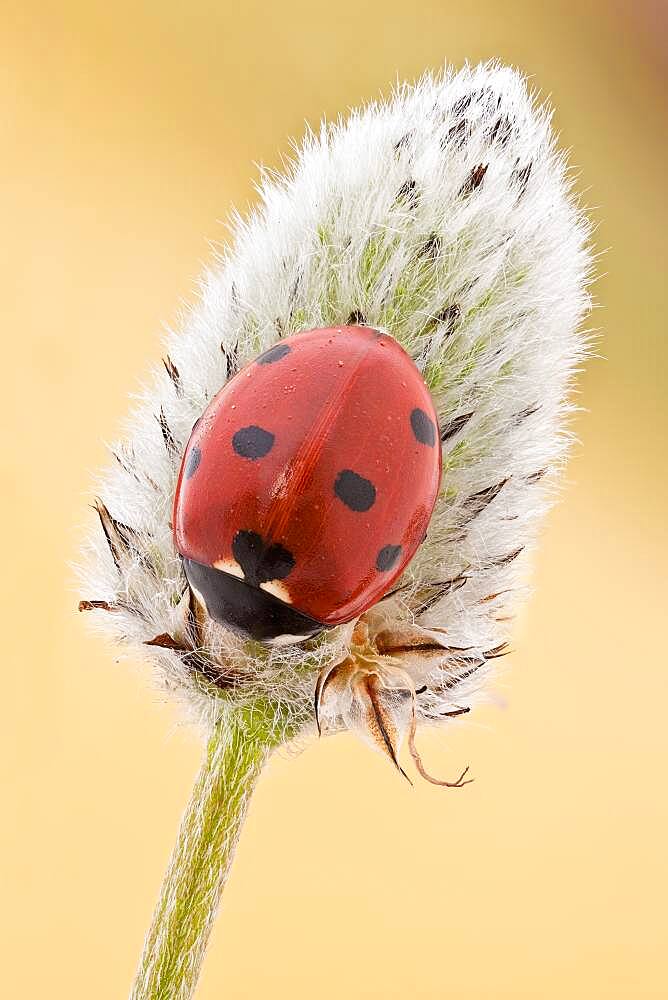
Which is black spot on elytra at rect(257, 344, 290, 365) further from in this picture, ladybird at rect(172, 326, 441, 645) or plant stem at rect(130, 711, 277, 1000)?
plant stem at rect(130, 711, 277, 1000)

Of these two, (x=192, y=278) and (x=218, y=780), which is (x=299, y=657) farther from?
(x=192, y=278)

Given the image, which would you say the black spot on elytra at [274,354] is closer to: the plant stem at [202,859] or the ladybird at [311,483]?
the ladybird at [311,483]

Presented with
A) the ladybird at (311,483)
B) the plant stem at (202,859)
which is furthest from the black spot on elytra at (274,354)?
the plant stem at (202,859)

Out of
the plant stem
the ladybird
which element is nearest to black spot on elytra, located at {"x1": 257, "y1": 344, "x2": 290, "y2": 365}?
the ladybird

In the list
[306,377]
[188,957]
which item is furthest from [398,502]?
[188,957]

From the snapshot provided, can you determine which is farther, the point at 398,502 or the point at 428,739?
the point at 428,739

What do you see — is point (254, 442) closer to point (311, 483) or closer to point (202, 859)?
point (311, 483)
